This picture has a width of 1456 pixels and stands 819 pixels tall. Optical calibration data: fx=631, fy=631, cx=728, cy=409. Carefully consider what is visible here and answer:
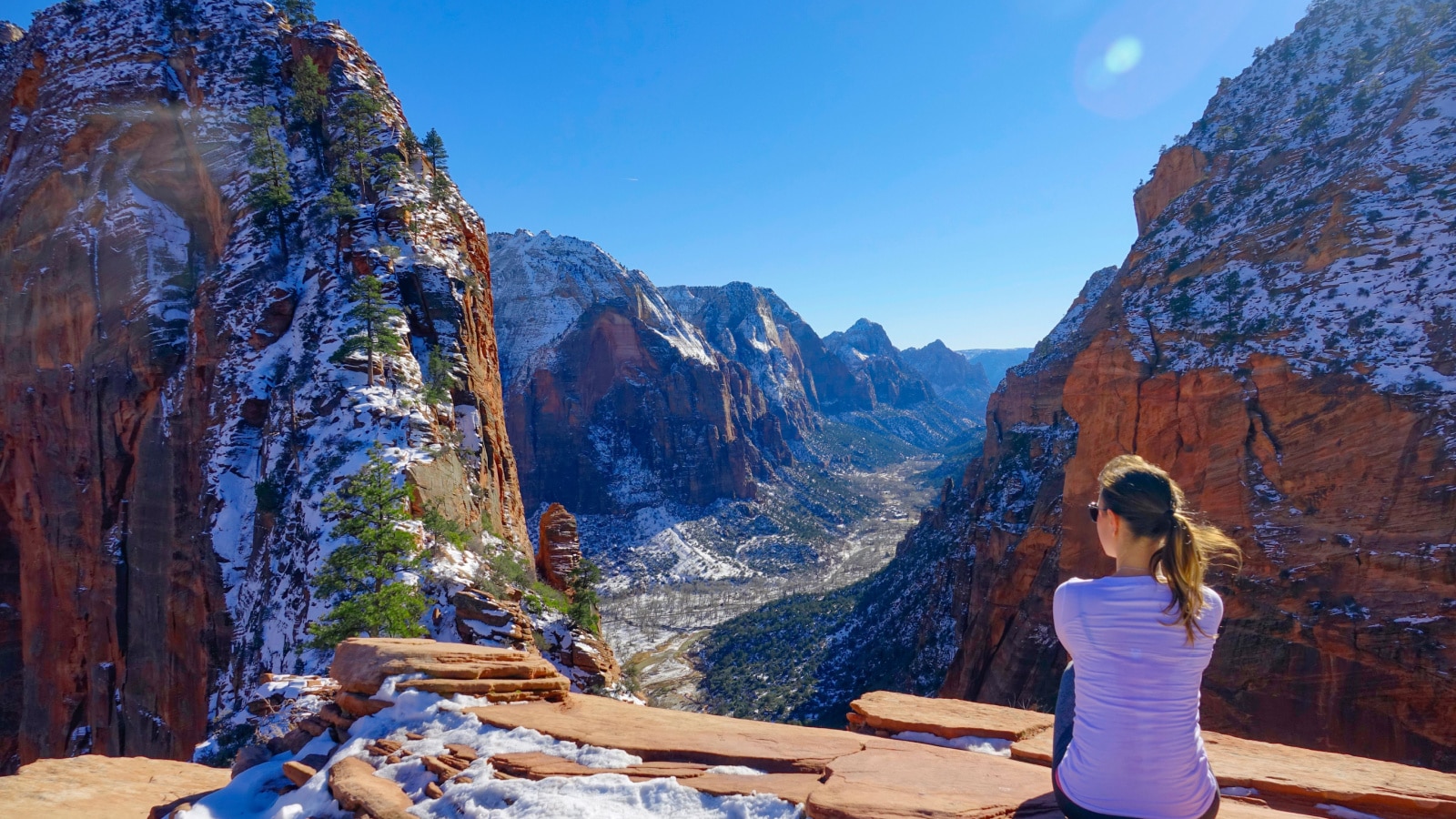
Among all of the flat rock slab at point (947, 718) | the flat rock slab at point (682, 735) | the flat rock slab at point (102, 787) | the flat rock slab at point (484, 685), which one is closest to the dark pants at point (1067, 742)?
the flat rock slab at point (682, 735)

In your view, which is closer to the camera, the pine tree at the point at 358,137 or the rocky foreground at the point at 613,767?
the rocky foreground at the point at 613,767

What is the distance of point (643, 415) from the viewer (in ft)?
420

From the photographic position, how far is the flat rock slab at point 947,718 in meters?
6.65

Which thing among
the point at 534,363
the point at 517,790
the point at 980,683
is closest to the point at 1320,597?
the point at 980,683

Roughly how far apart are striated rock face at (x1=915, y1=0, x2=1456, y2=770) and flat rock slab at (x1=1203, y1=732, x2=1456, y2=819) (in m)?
16.1

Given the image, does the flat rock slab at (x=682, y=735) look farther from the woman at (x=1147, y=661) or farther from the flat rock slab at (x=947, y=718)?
the woman at (x=1147, y=661)

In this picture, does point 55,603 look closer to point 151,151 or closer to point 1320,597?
point 151,151

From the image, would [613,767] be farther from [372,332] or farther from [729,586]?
[729,586]

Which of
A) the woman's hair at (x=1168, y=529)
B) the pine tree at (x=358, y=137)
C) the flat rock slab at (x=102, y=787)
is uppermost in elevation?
the pine tree at (x=358, y=137)

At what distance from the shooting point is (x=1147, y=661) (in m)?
3.46

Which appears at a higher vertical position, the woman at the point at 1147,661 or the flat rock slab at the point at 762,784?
the woman at the point at 1147,661

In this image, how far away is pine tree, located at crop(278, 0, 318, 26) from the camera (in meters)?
44.4

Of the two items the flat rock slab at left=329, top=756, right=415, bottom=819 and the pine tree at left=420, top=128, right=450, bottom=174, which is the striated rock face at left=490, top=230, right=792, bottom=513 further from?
the flat rock slab at left=329, top=756, right=415, bottom=819

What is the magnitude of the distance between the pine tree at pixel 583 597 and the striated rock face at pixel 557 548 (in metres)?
0.56
